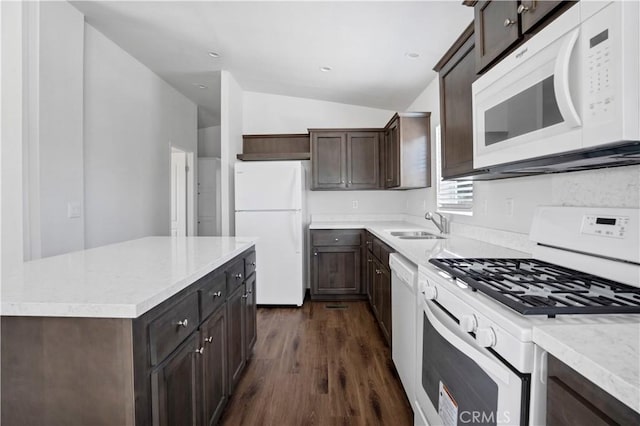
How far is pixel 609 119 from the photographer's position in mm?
770

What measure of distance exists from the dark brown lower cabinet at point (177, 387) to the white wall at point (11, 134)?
1.71m

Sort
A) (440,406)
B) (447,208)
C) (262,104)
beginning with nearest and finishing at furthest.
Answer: (440,406), (447,208), (262,104)

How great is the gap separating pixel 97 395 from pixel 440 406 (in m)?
1.17

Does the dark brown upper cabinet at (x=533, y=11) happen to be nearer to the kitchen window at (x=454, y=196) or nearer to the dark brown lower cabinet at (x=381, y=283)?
the kitchen window at (x=454, y=196)

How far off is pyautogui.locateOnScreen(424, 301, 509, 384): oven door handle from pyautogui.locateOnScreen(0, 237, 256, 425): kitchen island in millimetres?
969

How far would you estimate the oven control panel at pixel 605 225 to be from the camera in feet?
3.40

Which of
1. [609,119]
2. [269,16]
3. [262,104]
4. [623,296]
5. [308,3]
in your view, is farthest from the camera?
[262,104]

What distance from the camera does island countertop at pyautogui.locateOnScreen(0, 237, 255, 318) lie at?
893 mm

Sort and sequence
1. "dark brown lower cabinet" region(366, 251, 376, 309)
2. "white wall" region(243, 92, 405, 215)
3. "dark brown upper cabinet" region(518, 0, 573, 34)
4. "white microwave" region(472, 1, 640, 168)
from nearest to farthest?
1. "white microwave" region(472, 1, 640, 168)
2. "dark brown upper cabinet" region(518, 0, 573, 34)
3. "dark brown lower cabinet" region(366, 251, 376, 309)
4. "white wall" region(243, 92, 405, 215)

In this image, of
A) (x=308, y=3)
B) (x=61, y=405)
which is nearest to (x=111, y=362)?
(x=61, y=405)

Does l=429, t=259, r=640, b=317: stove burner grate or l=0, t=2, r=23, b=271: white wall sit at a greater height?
l=0, t=2, r=23, b=271: white wall

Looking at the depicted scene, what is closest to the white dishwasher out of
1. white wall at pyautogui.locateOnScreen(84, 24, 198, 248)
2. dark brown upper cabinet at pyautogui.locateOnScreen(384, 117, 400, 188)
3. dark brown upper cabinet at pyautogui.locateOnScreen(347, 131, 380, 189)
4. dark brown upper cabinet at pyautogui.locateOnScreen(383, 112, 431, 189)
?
dark brown upper cabinet at pyautogui.locateOnScreen(383, 112, 431, 189)

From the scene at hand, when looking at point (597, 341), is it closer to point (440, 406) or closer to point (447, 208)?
point (440, 406)

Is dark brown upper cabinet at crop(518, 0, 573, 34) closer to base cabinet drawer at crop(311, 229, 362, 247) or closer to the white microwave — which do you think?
the white microwave
